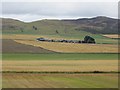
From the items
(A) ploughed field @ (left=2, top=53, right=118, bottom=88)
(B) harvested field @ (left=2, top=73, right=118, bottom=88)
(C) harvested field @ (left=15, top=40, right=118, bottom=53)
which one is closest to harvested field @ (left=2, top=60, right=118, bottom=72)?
(A) ploughed field @ (left=2, top=53, right=118, bottom=88)

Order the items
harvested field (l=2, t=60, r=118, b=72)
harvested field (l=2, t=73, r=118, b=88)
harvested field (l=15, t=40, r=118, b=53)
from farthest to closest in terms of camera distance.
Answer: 1. harvested field (l=15, t=40, r=118, b=53)
2. harvested field (l=2, t=60, r=118, b=72)
3. harvested field (l=2, t=73, r=118, b=88)

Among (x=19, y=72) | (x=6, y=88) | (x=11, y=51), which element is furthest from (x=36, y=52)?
(x=6, y=88)

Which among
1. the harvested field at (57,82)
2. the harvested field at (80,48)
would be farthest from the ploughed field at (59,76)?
the harvested field at (80,48)

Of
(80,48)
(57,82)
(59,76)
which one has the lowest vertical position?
(59,76)

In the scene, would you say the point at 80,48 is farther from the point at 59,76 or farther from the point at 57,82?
the point at 57,82

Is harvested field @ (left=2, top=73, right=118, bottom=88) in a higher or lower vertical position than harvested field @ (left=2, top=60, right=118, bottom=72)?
higher

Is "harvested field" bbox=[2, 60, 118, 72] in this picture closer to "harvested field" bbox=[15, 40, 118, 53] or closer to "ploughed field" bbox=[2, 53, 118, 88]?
"ploughed field" bbox=[2, 53, 118, 88]

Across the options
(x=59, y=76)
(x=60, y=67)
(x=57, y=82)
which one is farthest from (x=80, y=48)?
(x=57, y=82)

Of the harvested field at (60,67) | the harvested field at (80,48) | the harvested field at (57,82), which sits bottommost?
the harvested field at (60,67)

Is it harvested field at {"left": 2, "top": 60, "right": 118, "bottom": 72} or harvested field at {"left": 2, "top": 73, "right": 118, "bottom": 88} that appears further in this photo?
harvested field at {"left": 2, "top": 60, "right": 118, "bottom": 72}

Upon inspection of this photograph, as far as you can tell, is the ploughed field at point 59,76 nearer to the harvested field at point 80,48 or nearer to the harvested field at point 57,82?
the harvested field at point 57,82

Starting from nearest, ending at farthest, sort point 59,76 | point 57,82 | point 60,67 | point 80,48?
point 57,82, point 59,76, point 60,67, point 80,48

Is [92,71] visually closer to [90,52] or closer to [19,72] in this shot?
[19,72]

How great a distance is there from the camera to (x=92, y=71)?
41.0m
